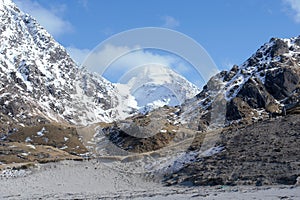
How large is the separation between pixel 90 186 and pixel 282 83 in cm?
15325

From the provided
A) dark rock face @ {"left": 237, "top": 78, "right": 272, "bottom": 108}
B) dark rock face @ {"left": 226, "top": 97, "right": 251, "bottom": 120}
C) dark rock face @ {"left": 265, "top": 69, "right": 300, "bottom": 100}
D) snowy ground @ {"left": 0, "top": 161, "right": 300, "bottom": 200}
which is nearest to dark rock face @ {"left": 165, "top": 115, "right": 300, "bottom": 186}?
snowy ground @ {"left": 0, "top": 161, "right": 300, "bottom": 200}

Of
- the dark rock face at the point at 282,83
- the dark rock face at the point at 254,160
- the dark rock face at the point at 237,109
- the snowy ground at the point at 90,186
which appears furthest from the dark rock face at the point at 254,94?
the snowy ground at the point at 90,186

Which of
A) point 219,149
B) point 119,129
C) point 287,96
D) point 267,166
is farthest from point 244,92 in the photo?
point 267,166

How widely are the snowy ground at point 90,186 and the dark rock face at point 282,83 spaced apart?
450 ft

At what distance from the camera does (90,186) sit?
185 ft

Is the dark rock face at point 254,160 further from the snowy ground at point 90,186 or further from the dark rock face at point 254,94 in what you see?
the dark rock face at point 254,94

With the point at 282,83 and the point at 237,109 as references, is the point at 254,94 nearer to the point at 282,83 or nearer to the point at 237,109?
the point at 282,83

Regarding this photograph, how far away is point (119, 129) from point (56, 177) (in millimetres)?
102675

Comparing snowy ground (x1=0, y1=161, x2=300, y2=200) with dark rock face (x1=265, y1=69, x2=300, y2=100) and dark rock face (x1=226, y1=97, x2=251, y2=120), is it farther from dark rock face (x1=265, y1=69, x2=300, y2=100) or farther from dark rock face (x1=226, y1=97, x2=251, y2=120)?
dark rock face (x1=265, y1=69, x2=300, y2=100)

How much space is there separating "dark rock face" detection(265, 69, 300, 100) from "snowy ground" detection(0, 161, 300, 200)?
137 meters

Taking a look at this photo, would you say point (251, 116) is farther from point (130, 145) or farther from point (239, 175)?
point (239, 175)

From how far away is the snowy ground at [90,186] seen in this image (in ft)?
133

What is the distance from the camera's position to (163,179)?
2183 inches

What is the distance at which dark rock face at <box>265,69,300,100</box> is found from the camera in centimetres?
19062
